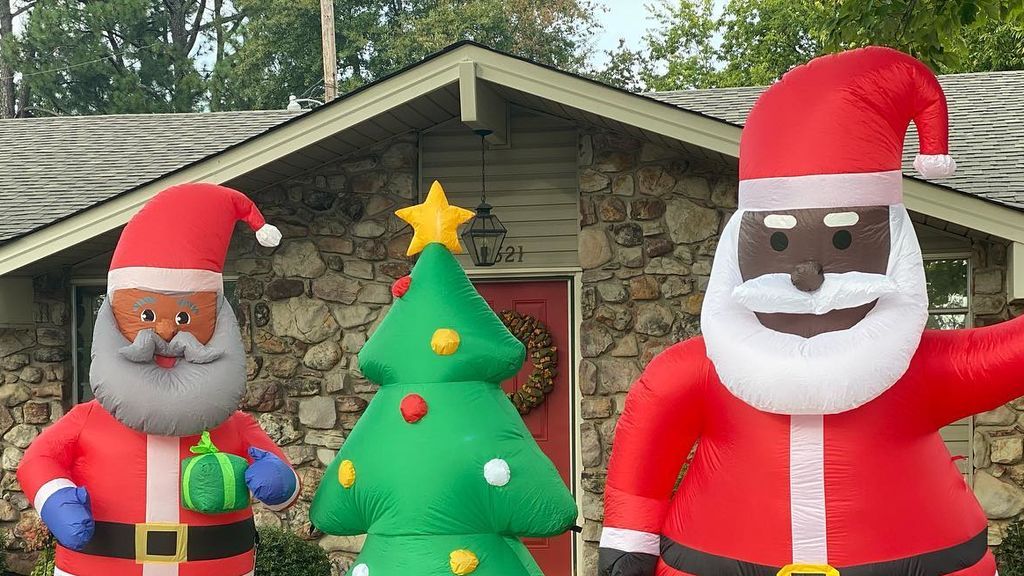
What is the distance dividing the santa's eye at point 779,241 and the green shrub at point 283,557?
4282mm

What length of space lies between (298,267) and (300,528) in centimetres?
170

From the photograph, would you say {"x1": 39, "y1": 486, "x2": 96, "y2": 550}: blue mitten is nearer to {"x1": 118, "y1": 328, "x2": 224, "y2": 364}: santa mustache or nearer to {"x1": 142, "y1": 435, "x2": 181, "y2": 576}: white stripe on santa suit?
{"x1": 142, "y1": 435, "x2": 181, "y2": 576}: white stripe on santa suit

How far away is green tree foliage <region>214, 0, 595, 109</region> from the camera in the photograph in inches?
970

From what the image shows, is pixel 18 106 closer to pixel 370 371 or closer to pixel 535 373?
pixel 535 373

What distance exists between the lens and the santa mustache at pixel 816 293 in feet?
11.2

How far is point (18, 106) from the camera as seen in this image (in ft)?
87.3

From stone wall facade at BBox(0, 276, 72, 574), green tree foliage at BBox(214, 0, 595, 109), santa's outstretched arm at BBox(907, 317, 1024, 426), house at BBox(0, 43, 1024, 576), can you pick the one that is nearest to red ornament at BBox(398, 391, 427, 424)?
santa's outstretched arm at BBox(907, 317, 1024, 426)

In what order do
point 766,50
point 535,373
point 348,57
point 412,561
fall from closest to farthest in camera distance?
point 412,561 → point 535,373 → point 766,50 → point 348,57

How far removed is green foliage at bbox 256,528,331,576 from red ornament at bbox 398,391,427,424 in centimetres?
289

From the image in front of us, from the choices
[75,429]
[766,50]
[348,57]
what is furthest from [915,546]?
[348,57]

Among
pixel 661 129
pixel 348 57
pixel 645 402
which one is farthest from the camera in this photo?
pixel 348 57

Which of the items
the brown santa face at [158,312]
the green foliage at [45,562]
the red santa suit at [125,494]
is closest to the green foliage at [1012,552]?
the red santa suit at [125,494]

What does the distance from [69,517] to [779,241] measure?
9.21 ft

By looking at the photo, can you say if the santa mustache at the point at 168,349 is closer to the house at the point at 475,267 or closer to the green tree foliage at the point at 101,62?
the house at the point at 475,267
